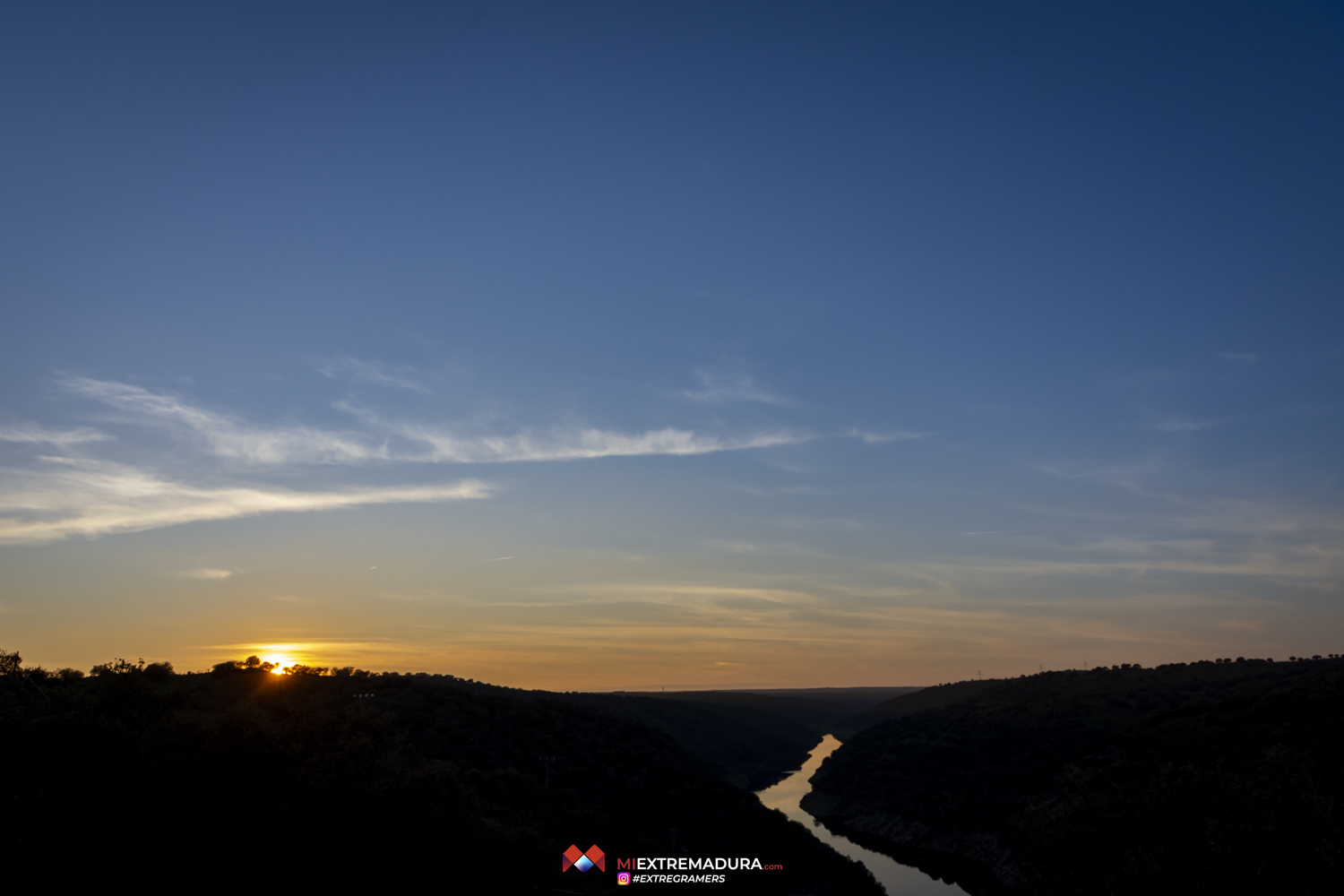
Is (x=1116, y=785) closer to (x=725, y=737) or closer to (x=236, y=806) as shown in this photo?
(x=236, y=806)

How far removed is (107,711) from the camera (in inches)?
1195
